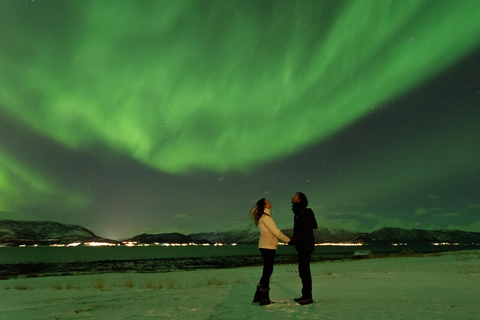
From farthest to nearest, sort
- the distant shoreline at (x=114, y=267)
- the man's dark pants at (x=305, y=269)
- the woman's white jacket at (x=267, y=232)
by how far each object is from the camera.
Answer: the distant shoreline at (x=114, y=267)
the man's dark pants at (x=305, y=269)
the woman's white jacket at (x=267, y=232)

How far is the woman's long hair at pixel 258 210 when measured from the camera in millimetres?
7973

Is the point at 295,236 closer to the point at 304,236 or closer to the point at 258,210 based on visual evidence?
the point at 304,236

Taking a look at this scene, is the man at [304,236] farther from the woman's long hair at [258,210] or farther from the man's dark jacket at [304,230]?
the woman's long hair at [258,210]

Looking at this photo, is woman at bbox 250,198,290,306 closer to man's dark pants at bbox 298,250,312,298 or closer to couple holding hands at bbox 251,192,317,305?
couple holding hands at bbox 251,192,317,305

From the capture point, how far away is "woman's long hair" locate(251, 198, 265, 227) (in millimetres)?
7973

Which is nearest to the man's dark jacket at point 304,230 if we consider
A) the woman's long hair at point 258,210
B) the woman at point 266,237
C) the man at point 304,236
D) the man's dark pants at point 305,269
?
the man at point 304,236

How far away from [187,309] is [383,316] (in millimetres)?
4181

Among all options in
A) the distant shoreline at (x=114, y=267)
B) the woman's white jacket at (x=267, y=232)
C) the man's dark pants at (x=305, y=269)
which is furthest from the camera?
the distant shoreline at (x=114, y=267)

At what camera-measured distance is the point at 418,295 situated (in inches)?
380

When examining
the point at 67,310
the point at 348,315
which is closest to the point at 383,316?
the point at 348,315

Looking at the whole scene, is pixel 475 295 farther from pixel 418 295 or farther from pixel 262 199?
pixel 262 199

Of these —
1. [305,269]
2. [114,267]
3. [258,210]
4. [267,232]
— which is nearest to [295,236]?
[267,232]

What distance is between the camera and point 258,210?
8039 mm

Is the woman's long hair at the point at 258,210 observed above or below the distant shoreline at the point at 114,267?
above
